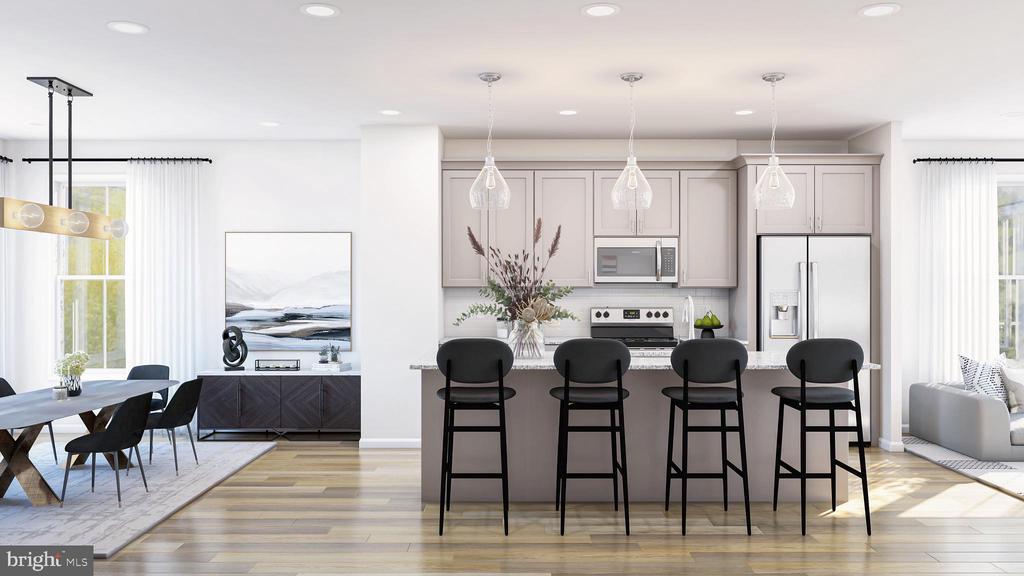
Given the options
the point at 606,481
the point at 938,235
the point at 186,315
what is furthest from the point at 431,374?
the point at 938,235

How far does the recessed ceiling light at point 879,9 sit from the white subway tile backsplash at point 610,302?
3445 mm

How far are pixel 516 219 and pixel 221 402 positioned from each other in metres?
3.08

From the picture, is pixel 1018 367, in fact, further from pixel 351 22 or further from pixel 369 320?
pixel 351 22

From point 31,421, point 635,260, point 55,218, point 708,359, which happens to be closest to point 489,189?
point 708,359

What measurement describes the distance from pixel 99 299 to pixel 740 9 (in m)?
6.30

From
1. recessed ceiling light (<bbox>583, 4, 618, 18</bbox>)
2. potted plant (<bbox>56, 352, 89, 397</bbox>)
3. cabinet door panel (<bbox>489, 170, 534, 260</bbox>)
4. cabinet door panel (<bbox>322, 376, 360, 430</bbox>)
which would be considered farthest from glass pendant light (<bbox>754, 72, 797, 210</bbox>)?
potted plant (<bbox>56, 352, 89, 397</bbox>)

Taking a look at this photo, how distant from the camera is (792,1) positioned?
3.36 metres

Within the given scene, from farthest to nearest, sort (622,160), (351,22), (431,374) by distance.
Result: (622,160) → (431,374) → (351,22)

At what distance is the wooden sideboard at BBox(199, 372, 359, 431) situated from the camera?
6.28m

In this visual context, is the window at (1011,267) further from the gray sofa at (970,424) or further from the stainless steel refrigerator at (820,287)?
the stainless steel refrigerator at (820,287)

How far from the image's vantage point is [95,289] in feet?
22.5

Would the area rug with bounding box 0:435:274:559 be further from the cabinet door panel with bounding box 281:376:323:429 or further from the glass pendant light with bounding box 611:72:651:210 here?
the glass pendant light with bounding box 611:72:651:210

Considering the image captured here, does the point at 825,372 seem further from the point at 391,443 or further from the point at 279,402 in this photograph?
the point at 279,402

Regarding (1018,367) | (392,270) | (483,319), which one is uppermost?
(392,270)
